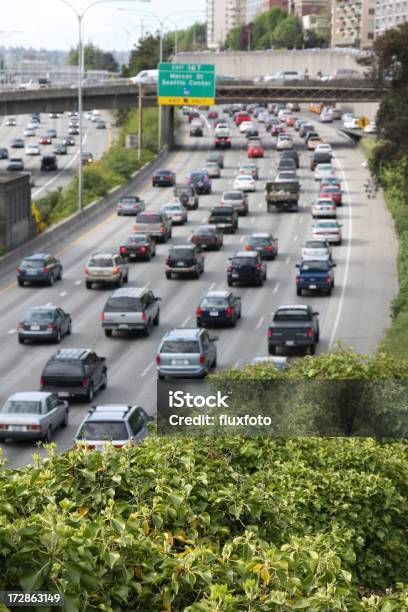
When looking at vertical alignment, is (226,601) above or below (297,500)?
above

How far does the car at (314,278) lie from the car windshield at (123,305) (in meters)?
10.6

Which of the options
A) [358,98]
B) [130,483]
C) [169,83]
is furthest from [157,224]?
[130,483]

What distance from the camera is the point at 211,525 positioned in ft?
39.0

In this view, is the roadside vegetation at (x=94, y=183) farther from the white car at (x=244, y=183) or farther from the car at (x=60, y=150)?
the car at (x=60, y=150)

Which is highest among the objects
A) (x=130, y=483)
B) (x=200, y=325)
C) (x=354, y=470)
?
(x=130, y=483)

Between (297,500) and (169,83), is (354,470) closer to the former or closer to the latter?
(297,500)

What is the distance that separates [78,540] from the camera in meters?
9.70

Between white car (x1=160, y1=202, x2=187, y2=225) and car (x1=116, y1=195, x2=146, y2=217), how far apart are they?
4415 millimetres

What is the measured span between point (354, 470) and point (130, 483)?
4.70m

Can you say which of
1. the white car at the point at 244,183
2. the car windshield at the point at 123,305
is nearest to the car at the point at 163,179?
the white car at the point at 244,183

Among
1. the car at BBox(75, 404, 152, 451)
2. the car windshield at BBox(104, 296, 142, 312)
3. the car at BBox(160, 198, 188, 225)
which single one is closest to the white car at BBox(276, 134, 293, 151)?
the car at BBox(160, 198, 188, 225)

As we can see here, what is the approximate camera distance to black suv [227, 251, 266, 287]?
188 ft

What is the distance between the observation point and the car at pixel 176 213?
77938 mm

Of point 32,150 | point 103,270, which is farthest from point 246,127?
point 103,270
